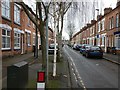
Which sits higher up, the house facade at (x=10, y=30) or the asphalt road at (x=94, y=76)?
the house facade at (x=10, y=30)

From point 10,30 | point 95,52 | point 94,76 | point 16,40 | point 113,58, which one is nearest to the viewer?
point 94,76

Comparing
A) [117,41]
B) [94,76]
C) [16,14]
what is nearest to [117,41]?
[117,41]

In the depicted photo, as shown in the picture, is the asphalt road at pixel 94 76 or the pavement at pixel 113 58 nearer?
the asphalt road at pixel 94 76

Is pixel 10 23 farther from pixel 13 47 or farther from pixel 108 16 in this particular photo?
→ pixel 108 16

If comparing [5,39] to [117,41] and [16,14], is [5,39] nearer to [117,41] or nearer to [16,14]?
[16,14]

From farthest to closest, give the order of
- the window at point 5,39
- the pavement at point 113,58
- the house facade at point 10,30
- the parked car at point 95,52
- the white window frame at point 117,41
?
the white window frame at point 117,41 < the parked car at point 95,52 < the window at point 5,39 < the pavement at point 113,58 < the house facade at point 10,30

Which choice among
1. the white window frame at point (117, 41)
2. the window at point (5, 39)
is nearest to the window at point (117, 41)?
the white window frame at point (117, 41)

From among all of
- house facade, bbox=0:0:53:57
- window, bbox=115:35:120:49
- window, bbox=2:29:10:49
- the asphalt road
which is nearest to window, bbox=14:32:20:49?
house facade, bbox=0:0:53:57

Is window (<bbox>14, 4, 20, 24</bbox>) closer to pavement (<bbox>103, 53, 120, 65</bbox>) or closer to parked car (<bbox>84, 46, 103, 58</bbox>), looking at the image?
parked car (<bbox>84, 46, 103, 58</bbox>)

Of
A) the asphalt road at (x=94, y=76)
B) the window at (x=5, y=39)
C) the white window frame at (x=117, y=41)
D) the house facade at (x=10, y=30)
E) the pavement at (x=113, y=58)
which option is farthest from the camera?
the white window frame at (x=117, y=41)

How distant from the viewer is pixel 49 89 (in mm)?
8141

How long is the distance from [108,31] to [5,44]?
1995 cm

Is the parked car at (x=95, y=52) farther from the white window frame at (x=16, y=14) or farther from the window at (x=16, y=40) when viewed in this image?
the white window frame at (x=16, y=14)

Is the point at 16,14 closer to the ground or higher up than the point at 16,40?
higher up
